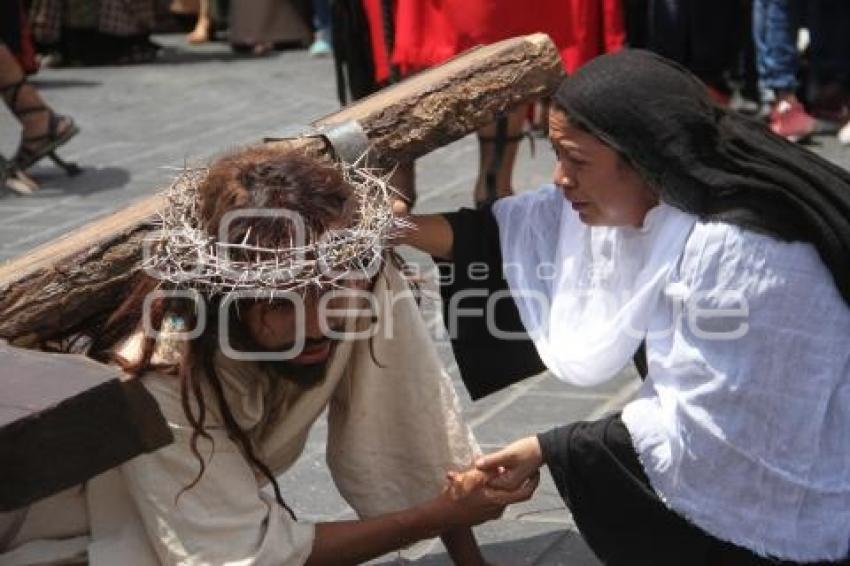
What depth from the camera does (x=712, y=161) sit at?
296 centimetres

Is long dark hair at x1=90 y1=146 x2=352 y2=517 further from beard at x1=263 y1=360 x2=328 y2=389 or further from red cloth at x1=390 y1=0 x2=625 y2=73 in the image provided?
red cloth at x1=390 y1=0 x2=625 y2=73

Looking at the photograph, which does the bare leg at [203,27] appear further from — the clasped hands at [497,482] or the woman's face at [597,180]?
the clasped hands at [497,482]

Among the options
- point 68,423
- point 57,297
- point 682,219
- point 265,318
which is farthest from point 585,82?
point 68,423

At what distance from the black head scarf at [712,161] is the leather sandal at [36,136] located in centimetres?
486

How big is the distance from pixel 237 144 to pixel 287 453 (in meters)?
0.78

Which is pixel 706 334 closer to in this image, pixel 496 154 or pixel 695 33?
pixel 496 154

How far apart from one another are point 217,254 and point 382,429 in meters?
0.67

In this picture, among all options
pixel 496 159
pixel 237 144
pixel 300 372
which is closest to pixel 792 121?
pixel 496 159

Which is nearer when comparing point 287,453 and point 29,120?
point 287,453

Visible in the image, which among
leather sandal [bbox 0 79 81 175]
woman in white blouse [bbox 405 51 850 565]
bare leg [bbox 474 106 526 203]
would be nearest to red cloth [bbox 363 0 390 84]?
bare leg [bbox 474 106 526 203]

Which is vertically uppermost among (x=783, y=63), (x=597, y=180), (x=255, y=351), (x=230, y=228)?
(x=230, y=228)

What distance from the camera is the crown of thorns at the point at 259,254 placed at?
9.10 feet

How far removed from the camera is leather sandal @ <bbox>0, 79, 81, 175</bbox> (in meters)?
7.52

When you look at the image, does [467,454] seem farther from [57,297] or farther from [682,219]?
[57,297]
